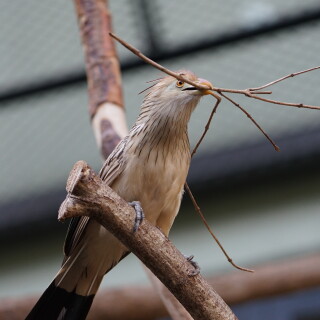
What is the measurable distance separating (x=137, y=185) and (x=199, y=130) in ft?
8.15

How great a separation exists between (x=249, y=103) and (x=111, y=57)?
167 cm

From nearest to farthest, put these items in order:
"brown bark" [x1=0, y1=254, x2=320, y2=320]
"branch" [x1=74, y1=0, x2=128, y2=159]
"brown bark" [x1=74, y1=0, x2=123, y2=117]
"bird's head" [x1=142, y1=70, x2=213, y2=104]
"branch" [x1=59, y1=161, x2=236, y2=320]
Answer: "branch" [x1=59, y1=161, x2=236, y2=320] < "bird's head" [x1=142, y1=70, x2=213, y2=104] < "branch" [x1=74, y1=0, x2=128, y2=159] < "brown bark" [x1=74, y1=0, x2=123, y2=117] < "brown bark" [x1=0, y1=254, x2=320, y2=320]

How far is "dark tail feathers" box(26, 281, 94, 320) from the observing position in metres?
2.52

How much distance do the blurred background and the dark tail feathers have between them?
73.1 inches

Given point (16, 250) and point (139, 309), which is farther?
point (16, 250)

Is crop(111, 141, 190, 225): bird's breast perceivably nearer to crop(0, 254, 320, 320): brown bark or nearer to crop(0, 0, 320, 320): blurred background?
crop(0, 254, 320, 320): brown bark

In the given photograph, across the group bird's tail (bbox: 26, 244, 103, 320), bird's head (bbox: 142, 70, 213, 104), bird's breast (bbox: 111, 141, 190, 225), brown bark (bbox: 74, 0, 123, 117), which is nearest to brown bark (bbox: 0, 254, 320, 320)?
bird's tail (bbox: 26, 244, 103, 320)

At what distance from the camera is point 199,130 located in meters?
4.96

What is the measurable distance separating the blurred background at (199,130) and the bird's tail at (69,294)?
1.75m

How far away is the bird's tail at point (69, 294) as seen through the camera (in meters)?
2.54

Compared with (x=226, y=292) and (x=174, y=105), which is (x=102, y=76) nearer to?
(x=174, y=105)

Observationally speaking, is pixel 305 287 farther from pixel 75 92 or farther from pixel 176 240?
pixel 75 92

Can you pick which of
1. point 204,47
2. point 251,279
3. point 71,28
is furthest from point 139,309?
point 71,28

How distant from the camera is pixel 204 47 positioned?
4.20 metres
